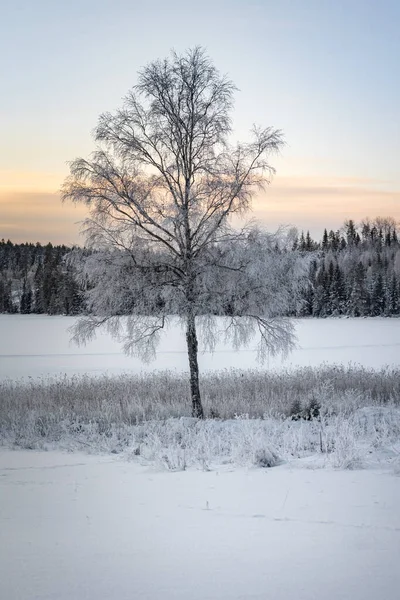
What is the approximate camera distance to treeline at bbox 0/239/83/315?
90594 millimetres

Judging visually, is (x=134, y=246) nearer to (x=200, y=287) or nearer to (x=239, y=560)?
(x=200, y=287)

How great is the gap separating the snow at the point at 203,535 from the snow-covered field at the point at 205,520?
1 cm

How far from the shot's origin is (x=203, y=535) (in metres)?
5.05

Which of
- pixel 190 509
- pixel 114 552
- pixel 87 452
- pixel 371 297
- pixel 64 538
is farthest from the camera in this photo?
pixel 371 297

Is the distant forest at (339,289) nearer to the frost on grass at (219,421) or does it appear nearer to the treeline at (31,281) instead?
the treeline at (31,281)

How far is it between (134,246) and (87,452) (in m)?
5.62

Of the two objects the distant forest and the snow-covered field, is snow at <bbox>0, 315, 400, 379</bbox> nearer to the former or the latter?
the snow-covered field

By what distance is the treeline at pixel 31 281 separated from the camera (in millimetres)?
90594

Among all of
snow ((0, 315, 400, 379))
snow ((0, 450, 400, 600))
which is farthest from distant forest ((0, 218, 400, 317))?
snow ((0, 450, 400, 600))

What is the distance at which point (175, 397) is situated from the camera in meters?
16.6

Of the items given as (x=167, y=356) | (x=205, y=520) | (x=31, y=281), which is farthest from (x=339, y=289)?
(x=205, y=520)

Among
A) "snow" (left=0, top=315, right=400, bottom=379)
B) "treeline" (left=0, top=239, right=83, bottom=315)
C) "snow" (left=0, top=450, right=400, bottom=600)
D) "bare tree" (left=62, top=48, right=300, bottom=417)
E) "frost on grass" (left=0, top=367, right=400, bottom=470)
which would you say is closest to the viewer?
"snow" (left=0, top=450, right=400, bottom=600)

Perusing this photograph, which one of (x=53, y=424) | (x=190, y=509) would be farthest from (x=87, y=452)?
(x=190, y=509)

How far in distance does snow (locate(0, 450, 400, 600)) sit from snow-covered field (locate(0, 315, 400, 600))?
1 cm
